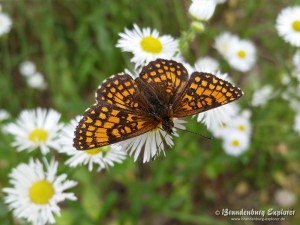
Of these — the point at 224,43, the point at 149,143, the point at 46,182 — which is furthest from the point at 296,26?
the point at 46,182

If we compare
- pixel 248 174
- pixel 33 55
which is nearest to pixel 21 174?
pixel 248 174

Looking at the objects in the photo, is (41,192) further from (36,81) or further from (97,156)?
(36,81)

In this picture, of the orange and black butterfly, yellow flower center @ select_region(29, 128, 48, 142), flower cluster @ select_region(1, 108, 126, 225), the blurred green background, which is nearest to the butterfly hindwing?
the orange and black butterfly

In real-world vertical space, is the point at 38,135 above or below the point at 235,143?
below

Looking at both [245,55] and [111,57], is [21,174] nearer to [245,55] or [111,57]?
[111,57]

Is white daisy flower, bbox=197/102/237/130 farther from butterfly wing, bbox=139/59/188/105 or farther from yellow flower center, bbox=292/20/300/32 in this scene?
yellow flower center, bbox=292/20/300/32

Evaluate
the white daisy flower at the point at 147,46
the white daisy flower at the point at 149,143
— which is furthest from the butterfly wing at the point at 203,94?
the white daisy flower at the point at 147,46
